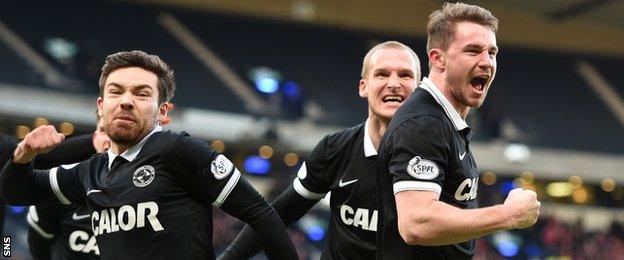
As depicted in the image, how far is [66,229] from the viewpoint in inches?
211

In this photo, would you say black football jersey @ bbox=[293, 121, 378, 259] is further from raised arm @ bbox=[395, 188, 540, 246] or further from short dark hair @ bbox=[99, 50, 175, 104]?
raised arm @ bbox=[395, 188, 540, 246]

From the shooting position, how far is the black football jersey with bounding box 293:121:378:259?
14.2 ft

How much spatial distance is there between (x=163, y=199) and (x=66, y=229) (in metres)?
1.83

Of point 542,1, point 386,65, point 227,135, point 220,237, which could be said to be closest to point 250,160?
point 227,135

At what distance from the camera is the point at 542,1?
78.4ft

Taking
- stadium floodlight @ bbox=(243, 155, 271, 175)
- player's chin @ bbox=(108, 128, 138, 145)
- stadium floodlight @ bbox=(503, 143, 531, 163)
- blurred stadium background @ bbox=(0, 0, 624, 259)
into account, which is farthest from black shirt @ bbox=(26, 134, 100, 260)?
stadium floodlight @ bbox=(503, 143, 531, 163)

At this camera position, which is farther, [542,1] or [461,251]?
A: [542,1]

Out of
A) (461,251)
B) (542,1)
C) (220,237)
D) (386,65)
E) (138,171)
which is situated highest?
(542,1)

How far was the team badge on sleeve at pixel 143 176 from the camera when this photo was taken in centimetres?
376

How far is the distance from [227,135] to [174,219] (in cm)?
1674

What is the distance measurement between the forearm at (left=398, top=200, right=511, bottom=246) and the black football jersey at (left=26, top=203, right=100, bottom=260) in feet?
8.22

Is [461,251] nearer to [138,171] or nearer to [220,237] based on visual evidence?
[138,171]

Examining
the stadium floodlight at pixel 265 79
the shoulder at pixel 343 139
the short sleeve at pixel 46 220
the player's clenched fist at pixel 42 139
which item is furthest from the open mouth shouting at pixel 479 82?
the stadium floodlight at pixel 265 79

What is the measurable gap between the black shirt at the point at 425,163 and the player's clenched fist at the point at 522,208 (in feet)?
0.81
